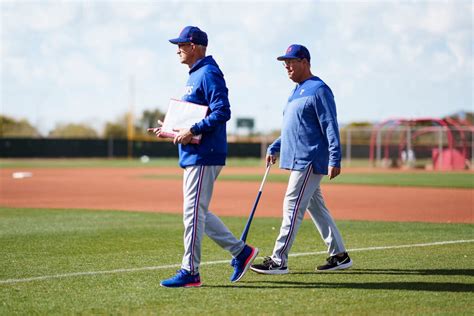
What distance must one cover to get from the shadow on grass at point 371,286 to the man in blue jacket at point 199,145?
33 cm

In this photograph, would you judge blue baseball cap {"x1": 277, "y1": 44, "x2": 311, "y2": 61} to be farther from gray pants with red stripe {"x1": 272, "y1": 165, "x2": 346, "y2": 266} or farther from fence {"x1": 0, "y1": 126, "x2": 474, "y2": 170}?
fence {"x1": 0, "y1": 126, "x2": 474, "y2": 170}

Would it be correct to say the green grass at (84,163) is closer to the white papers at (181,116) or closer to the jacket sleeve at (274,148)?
the jacket sleeve at (274,148)

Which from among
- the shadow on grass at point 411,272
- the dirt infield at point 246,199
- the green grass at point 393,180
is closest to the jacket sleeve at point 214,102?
the shadow on grass at point 411,272

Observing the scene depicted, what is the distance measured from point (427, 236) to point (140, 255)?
414cm

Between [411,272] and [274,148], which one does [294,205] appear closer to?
[274,148]

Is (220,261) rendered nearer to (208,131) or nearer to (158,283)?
(158,283)

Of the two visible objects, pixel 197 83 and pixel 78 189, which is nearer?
pixel 197 83

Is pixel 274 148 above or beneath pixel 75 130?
beneath

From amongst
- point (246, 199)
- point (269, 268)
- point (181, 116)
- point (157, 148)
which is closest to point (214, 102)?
point (181, 116)

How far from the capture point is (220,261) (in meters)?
8.64

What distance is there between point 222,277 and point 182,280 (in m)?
0.69

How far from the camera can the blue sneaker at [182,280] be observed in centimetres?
700

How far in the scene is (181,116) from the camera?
7.22m

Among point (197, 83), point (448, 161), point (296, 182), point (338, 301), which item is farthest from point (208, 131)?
point (448, 161)
